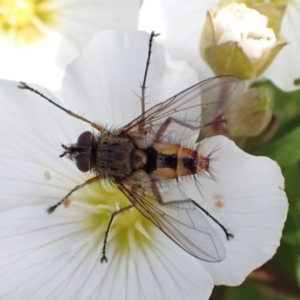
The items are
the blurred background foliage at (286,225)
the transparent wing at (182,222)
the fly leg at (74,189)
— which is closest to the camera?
the transparent wing at (182,222)

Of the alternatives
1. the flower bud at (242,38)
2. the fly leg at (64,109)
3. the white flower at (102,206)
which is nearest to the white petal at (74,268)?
the white flower at (102,206)

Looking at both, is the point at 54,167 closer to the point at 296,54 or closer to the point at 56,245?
the point at 56,245

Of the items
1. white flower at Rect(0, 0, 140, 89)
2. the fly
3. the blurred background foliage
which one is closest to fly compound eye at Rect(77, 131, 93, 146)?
the fly

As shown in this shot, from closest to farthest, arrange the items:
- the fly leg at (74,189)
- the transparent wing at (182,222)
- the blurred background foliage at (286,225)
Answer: the transparent wing at (182,222) → the fly leg at (74,189) → the blurred background foliage at (286,225)

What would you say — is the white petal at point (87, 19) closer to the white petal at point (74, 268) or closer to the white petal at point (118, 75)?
the white petal at point (118, 75)

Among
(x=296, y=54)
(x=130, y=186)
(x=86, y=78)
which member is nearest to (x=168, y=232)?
(x=130, y=186)

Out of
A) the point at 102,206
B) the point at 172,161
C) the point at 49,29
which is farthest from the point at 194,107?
the point at 49,29
